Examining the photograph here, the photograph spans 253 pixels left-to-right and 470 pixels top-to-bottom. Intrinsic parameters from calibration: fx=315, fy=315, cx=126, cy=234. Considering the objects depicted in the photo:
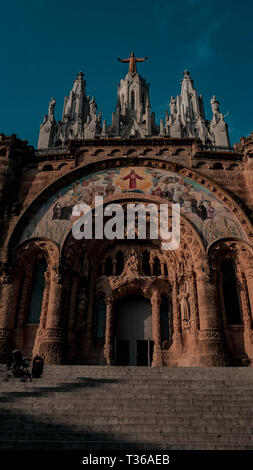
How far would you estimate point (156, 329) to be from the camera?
16.6 meters

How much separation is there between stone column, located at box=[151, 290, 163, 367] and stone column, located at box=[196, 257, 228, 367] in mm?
2568

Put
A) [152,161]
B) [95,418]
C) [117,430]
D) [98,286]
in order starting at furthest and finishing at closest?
[152,161] < [98,286] < [95,418] < [117,430]

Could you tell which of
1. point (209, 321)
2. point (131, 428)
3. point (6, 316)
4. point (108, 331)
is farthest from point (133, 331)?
point (131, 428)

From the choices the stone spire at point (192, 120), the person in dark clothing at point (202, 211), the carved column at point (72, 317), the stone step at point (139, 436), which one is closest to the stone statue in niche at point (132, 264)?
the carved column at point (72, 317)

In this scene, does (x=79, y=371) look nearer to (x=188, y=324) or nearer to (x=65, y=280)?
(x=65, y=280)

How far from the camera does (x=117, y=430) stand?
7.13 m

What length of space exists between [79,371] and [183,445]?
575 centimetres

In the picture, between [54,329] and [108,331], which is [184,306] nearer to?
[108,331]

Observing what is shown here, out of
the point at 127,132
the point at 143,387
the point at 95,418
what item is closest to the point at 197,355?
the point at 143,387

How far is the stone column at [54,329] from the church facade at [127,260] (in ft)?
0.15

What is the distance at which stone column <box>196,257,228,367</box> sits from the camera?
13820 millimetres

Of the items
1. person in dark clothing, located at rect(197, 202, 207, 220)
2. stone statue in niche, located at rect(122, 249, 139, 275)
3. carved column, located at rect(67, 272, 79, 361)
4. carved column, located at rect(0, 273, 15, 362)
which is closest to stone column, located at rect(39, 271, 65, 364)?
carved column, located at rect(67, 272, 79, 361)

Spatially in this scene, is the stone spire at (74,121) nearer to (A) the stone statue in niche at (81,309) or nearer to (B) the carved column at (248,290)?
(A) the stone statue in niche at (81,309)

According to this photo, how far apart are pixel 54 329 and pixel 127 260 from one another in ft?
18.9
